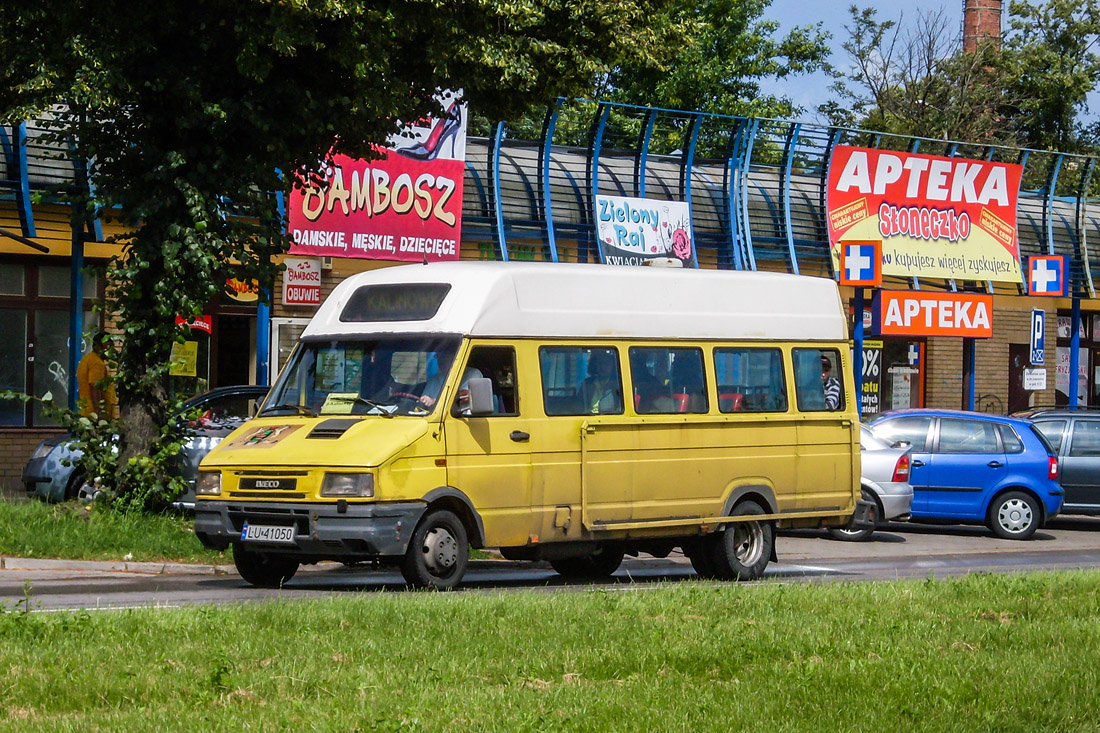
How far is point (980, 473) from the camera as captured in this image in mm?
19547

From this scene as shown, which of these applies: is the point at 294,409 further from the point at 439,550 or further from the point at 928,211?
the point at 928,211

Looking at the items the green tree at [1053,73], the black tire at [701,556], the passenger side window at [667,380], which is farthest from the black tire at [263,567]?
the green tree at [1053,73]

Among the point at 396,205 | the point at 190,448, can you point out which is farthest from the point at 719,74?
the point at 190,448

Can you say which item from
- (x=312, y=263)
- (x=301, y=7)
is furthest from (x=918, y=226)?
(x=301, y=7)

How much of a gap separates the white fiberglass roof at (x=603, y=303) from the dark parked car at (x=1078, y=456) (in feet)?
27.8

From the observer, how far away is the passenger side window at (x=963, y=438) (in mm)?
19625

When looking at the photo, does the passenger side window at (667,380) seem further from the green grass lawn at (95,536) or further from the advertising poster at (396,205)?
the advertising poster at (396,205)

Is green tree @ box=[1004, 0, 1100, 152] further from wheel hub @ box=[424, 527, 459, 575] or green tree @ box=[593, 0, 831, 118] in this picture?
wheel hub @ box=[424, 527, 459, 575]

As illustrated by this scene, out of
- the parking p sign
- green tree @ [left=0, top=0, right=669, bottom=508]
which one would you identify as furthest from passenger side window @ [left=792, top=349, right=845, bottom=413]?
the parking p sign

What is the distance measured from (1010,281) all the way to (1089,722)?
2612 centimetres

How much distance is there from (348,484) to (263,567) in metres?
1.61

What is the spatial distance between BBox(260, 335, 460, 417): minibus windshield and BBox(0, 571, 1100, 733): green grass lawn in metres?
1.94

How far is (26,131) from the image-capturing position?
21.2 m

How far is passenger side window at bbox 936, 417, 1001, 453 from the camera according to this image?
64.4 feet
